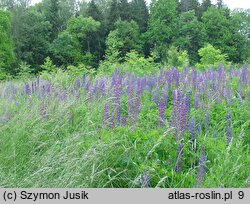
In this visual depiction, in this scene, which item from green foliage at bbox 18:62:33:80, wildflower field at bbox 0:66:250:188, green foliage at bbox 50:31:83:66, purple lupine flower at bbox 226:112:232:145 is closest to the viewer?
wildflower field at bbox 0:66:250:188

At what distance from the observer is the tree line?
147ft

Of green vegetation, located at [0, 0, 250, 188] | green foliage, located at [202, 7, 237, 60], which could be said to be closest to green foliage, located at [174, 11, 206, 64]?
green foliage, located at [202, 7, 237, 60]

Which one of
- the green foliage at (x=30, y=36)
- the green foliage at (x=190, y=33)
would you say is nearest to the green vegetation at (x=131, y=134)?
the green foliage at (x=30, y=36)

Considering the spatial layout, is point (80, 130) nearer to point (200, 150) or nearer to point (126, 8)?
point (200, 150)

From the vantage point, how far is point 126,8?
49.6 m

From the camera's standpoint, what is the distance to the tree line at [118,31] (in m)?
44.7

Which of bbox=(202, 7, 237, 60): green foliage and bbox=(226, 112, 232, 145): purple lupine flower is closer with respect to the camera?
bbox=(226, 112, 232, 145): purple lupine flower

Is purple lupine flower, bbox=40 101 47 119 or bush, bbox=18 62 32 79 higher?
purple lupine flower, bbox=40 101 47 119

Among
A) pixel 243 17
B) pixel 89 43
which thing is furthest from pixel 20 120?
pixel 243 17

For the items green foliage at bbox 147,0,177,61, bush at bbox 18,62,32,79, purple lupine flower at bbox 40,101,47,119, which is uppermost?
green foliage at bbox 147,0,177,61

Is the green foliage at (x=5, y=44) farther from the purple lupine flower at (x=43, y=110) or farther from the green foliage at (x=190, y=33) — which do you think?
the purple lupine flower at (x=43, y=110)

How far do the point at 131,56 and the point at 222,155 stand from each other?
772 centimetres

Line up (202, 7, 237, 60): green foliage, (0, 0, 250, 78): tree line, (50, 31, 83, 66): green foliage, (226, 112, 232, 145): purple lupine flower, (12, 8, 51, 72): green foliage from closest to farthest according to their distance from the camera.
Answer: (226, 112, 232, 145): purple lupine flower
(12, 8, 51, 72): green foliage
(50, 31, 83, 66): green foliage
(0, 0, 250, 78): tree line
(202, 7, 237, 60): green foliage

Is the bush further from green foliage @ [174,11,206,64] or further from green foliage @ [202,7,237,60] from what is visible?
green foliage @ [202,7,237,60]
